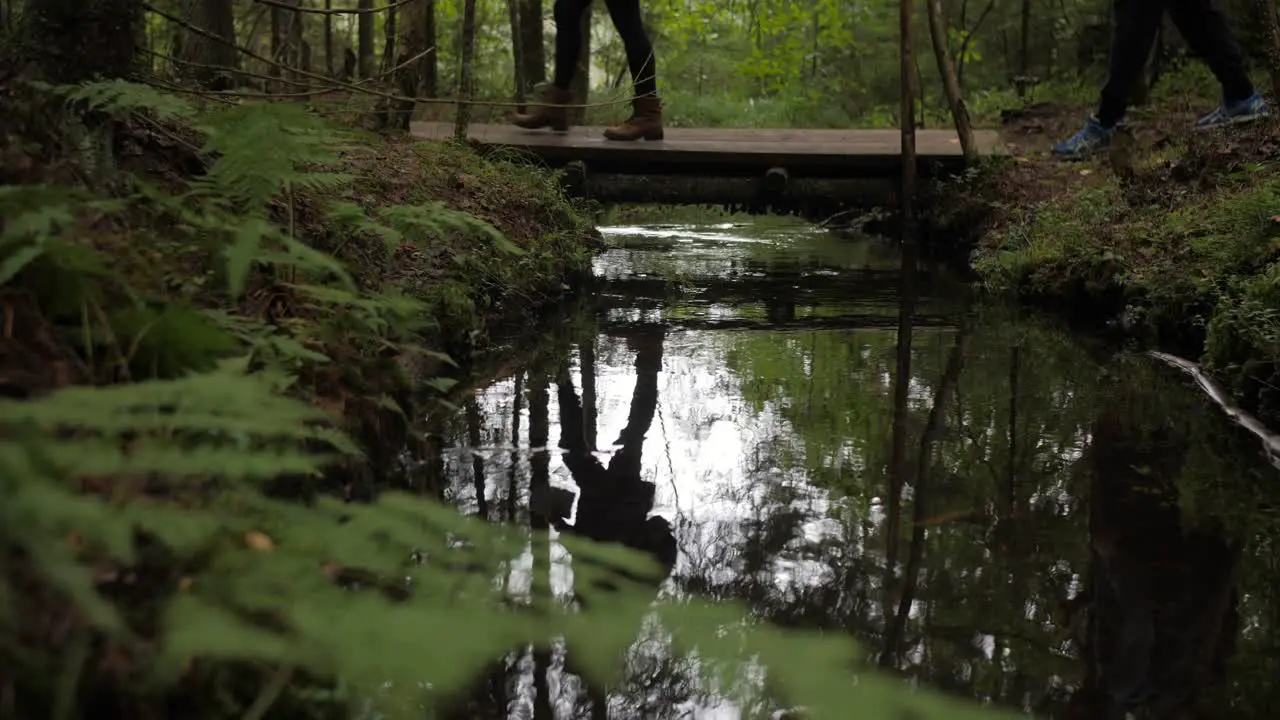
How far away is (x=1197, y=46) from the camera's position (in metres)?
7.19

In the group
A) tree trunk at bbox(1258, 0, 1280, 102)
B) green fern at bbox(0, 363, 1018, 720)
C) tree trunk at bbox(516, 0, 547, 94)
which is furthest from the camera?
tree trunk at bbox(516, 0, 547, 94)

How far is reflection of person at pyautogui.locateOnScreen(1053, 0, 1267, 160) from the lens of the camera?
7.07 m

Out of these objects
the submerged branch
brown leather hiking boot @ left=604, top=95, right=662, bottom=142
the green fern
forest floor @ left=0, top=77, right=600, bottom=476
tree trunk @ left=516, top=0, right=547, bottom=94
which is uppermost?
tree trunk @ left=516, top=0, right=547, bottom=94

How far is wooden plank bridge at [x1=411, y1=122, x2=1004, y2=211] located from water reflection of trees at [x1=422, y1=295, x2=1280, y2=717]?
3.86m

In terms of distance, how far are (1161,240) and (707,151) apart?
3.79m

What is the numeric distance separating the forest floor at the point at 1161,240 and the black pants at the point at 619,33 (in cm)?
267

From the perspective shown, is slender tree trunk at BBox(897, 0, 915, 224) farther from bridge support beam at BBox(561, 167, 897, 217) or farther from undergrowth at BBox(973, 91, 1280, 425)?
undergrowth at BBox(973, 91, 1280, 425)

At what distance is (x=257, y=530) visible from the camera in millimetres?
1639

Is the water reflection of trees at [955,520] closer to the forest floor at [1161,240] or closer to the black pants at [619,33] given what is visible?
the forest floor at [1161,240]

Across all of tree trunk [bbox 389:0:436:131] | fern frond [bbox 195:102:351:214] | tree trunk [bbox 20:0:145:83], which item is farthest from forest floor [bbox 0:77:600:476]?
tree trunk [bbox 389:0:436:131]

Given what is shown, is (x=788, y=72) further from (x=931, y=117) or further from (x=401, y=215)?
(x=401, y=215)

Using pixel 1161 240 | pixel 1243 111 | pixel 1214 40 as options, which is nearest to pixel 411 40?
pixel 1161 240

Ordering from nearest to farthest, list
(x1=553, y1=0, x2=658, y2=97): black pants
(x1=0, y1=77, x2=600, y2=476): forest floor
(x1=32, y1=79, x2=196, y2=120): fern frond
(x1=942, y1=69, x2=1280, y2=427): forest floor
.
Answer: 1. (x1=0, y1=77, x2=600, y2=476): forest floor
2. (x1=32, y1=79, x2=196, y2=120): fern frond
3. (x1=942, y1=69, x2=1280, y2=427): forest floor
4. (x1=553, y1=0, x2=658, y2=97): black pants

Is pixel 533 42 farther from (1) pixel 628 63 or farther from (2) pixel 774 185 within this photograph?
(1) pixel 628 63
